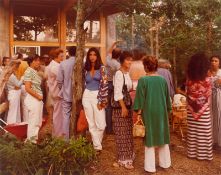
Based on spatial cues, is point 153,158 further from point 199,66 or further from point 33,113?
point 33,113

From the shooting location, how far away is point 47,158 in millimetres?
5277

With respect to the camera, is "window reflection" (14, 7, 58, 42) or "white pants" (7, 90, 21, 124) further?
"window reflection" (14, 7, 58, 42)

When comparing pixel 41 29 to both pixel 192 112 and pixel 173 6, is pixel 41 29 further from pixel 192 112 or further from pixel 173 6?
pixel 192 112

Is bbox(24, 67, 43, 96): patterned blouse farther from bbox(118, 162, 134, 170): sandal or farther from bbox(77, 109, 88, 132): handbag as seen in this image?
bbox(118, 162, 134, 170): sandal

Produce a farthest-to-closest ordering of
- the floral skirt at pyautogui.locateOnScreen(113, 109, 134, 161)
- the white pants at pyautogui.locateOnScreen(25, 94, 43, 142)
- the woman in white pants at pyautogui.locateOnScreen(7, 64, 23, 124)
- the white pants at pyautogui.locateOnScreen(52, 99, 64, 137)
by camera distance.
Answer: the woman in white pants at pyautogui.locateOnScreen(7, 64, 23, 124)
the white pants at pyautogui.locateOnScreen(52, 99, 64, 137)
the white pants at pyautogui.locateOnScreen(25, 94, 43, 142)
the floral skirt at pyautogui.locateOnScreen(113, 109, 134, 161)

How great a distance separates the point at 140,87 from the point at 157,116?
0.49m

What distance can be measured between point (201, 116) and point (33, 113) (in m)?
2.86

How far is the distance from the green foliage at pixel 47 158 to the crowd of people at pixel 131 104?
41cm

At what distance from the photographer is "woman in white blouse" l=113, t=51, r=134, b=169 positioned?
574 cm

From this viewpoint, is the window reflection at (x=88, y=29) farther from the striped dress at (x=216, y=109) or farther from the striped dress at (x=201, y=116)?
the striped dress at (x=201, y=116)

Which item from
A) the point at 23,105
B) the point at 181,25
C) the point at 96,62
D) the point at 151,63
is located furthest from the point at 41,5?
the point at 151,63

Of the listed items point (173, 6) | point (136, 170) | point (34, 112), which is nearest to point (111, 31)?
point (173, 6)

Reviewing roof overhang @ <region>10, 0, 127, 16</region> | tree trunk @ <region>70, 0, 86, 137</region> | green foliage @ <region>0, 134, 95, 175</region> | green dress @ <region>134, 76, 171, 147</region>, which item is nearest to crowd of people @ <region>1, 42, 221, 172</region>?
green dress @ <region>134, 76, 171, 147</region>

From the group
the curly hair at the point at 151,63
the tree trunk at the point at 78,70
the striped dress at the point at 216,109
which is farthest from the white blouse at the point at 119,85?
the striped dress at the point at 216,109
